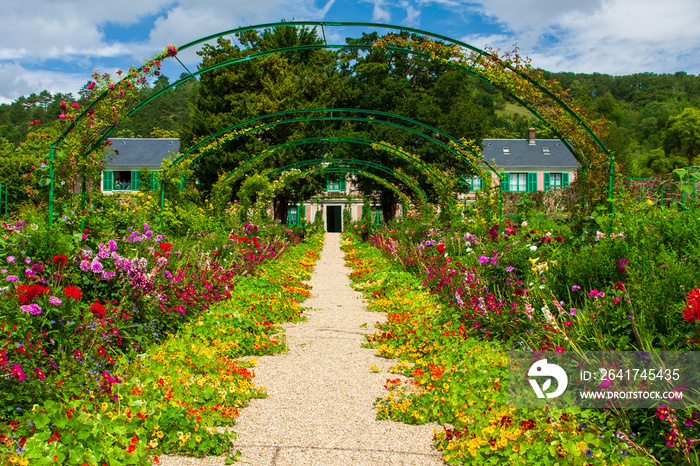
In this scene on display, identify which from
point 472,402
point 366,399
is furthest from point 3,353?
point 472,402

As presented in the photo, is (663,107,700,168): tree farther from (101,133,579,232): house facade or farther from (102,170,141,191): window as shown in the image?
(102,170,141,191): window

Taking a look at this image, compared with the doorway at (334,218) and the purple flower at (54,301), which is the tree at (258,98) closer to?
the doorway at (334,218)

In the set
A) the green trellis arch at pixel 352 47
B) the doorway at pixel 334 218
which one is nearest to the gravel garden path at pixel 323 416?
the green trellis arch at pixel 352 47

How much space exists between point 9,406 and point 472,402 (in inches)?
96.8

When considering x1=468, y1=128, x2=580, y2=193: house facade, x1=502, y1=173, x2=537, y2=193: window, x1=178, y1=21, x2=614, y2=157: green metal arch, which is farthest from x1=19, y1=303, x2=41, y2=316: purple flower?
x1=502, y1=173, x2=537, y2=193: window

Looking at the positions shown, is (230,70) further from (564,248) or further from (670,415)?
(670,415)

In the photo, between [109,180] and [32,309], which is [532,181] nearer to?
[109,180]

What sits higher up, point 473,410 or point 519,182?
point 519,182

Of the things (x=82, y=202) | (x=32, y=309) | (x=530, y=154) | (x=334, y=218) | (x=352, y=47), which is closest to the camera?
(x=32, y=309)

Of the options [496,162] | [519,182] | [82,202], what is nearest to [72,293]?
[82,202]

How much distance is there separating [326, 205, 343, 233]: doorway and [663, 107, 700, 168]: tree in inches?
905

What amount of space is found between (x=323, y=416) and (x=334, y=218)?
109 feet

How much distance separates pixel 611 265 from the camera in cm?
360

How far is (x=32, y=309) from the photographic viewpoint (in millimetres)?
2787
